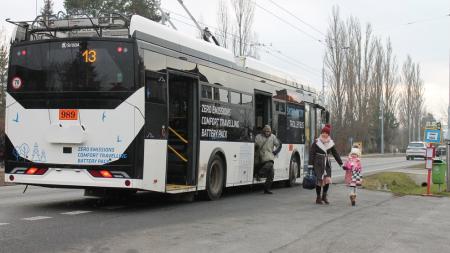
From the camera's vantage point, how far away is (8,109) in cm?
1109

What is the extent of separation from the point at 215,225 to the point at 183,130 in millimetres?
3251

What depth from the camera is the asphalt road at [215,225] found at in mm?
7912

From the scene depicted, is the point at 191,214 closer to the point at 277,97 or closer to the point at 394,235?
the point at 394,235

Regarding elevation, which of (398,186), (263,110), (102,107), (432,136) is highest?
(263,110)

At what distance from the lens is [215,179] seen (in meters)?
13.7

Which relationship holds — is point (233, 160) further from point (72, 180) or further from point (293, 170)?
point (293, 170)

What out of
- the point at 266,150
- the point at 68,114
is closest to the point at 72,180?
the point at 68,114

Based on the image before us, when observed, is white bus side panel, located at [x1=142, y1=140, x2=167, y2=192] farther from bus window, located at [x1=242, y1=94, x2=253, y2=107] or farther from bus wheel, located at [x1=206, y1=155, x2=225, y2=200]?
bus window, located at [x1=242, y1=94, x2=253, y2=107]

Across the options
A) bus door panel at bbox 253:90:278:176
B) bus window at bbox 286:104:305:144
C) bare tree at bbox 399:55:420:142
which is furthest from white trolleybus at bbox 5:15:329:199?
bare tree at bbox 399:55:420:142

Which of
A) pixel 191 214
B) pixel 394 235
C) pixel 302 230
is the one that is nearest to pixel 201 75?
pixel 191 214

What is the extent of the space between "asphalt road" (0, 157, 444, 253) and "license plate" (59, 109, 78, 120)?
5.53 feet

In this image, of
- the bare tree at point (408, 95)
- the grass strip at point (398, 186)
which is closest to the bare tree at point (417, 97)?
the bare tree at point (408, 95)

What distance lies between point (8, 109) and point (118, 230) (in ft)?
12.6

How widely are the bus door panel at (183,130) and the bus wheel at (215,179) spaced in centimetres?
89
